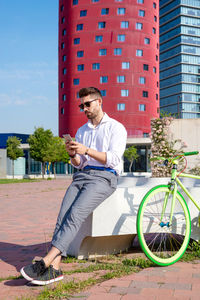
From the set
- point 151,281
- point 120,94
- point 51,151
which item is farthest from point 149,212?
point 120,94

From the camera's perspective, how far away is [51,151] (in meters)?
44.0

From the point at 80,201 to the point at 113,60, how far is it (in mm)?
54597

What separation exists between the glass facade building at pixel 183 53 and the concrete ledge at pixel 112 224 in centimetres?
10914

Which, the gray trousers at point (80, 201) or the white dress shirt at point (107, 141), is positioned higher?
the white dress shirt at point (107, 141)

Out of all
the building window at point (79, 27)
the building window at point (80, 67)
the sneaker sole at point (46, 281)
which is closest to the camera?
the sneaker sole at point (46, 281)

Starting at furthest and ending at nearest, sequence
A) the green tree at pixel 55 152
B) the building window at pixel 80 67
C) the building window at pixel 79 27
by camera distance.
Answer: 1. the building window at pixel 79 27
2. the building window at pixel 80 67
3. the green tree at pixel 55 152

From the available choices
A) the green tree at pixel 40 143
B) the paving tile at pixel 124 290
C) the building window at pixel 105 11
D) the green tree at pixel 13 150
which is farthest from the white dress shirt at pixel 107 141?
the building window at pixel 105 11

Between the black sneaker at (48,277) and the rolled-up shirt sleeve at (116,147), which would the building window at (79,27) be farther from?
the black sneaker at (48,277)

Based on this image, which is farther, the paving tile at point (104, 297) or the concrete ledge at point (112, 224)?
the concrete ledge at point (112, 224)

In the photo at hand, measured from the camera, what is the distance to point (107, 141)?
393cm

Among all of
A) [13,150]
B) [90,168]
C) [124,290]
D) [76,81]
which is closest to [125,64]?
[76,81]

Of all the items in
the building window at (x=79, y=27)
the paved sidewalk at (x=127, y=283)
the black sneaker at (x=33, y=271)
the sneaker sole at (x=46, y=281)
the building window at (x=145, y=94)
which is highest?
the building window at (x=79, y=27)

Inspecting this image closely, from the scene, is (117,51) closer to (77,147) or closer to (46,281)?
(77,147)

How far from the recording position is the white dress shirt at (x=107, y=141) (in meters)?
3.79
